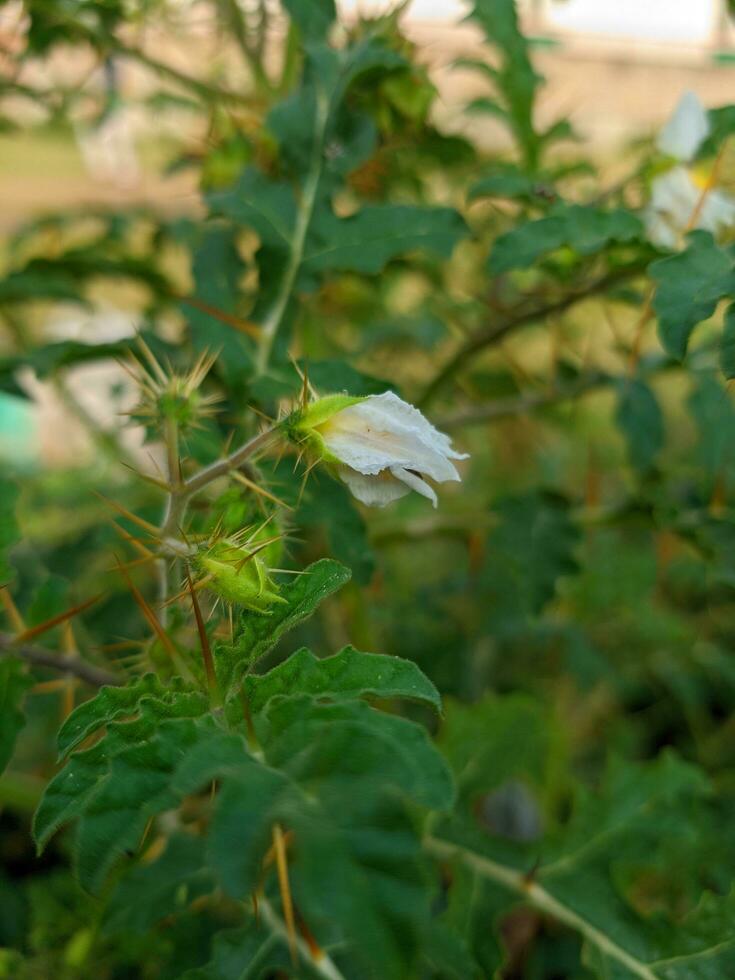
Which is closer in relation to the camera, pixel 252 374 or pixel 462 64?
pixel 252 374

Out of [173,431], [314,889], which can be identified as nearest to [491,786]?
[173,431]

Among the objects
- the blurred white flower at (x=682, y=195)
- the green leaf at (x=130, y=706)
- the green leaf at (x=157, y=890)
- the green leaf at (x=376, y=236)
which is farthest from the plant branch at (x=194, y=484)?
the blurred white flower at (x=682, y=195)

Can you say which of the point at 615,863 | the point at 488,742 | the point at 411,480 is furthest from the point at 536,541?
the point at 411,480

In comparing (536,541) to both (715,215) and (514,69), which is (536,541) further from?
(514,69)

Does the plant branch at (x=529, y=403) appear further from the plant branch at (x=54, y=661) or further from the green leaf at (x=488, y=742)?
the plant branch at (x=54, y=661)

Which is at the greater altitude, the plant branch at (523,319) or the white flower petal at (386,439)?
the white flower petal at (386,439)

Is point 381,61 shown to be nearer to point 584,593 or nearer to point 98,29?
point 98,29

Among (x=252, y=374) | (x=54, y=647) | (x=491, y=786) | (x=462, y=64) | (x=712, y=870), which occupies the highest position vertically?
(x=462, y=64)

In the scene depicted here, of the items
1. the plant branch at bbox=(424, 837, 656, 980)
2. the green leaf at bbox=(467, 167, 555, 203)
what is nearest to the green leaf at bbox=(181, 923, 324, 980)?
the plant branch at bbox=(424, 837, 656, 980)
